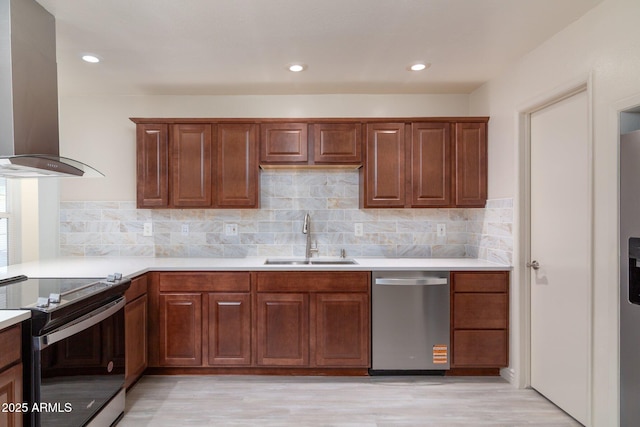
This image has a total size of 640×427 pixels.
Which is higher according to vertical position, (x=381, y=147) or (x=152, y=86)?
(x=152, y=86)

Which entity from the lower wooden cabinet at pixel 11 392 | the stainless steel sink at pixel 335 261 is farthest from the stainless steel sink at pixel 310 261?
the lower wooden cabinet at pixel 11 392

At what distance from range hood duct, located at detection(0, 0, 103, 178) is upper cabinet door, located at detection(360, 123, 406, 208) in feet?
7.11

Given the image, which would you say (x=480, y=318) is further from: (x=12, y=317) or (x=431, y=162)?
(x=12, y=317)

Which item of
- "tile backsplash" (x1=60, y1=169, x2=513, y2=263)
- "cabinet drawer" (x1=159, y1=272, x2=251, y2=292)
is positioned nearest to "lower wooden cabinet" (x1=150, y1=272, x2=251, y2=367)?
"cabinet drawer" (x1=159, y1=272, x2=251, y2=292)

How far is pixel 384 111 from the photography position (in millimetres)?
3514

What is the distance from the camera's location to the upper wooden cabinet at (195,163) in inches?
125

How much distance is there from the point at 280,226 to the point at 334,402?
161cm

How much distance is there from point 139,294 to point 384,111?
2.67m

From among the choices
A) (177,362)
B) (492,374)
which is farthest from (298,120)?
(492,374)

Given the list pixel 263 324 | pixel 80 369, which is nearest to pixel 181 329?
pixel 263 324

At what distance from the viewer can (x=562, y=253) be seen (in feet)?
7.89

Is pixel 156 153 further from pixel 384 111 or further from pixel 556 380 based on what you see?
pixel 556 380

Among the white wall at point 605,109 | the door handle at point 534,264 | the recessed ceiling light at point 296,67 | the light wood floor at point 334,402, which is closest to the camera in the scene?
the white wall at point 605,109

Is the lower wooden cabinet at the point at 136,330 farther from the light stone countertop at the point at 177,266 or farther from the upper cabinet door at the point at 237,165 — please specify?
the upper cabinet door at the point at 237,165
